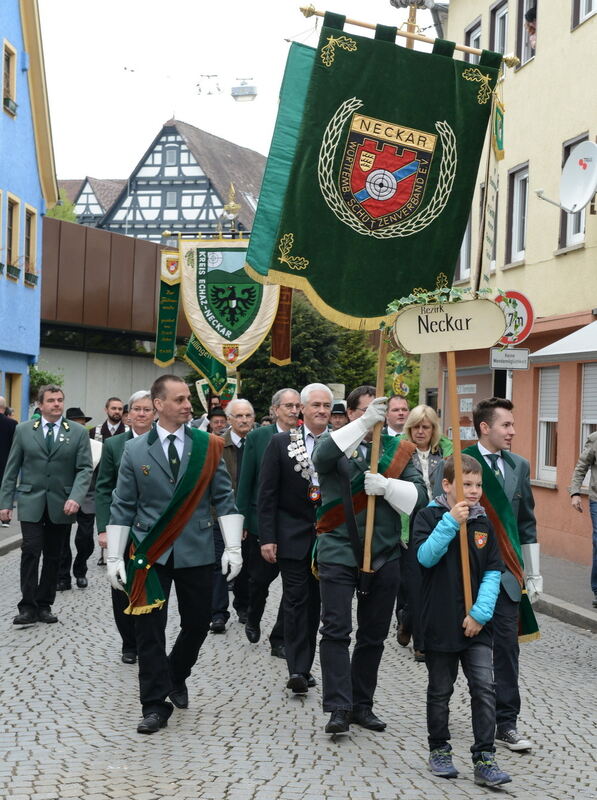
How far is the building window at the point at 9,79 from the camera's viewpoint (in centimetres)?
2934

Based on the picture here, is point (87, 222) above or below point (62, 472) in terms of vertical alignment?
above

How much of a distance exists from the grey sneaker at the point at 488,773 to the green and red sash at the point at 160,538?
199 cm

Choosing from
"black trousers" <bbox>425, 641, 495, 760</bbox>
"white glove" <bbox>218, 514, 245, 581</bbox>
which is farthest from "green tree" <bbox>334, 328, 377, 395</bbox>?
"black trousers" <bbox>425, 641, 495, 760</bbox>

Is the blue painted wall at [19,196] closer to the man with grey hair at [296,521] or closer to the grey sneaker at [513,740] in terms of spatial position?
the man with grey hair at [296,521]

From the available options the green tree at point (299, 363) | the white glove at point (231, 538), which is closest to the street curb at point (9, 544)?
A: the white glove at point (231, 538)

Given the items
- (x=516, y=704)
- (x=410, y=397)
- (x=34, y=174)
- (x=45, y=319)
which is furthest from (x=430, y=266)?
(x=410, y=397)

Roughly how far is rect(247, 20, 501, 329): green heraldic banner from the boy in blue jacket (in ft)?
5.93

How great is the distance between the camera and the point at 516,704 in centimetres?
679

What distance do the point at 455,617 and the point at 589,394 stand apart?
1262 centimetres

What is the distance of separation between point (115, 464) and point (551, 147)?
1284 centimetres

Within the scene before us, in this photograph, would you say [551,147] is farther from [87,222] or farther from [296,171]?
[87,222]

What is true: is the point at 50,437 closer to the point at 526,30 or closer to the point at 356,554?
the point at 356,554

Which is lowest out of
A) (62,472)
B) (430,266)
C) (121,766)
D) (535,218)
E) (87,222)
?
(121,766)

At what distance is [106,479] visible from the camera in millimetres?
9664
